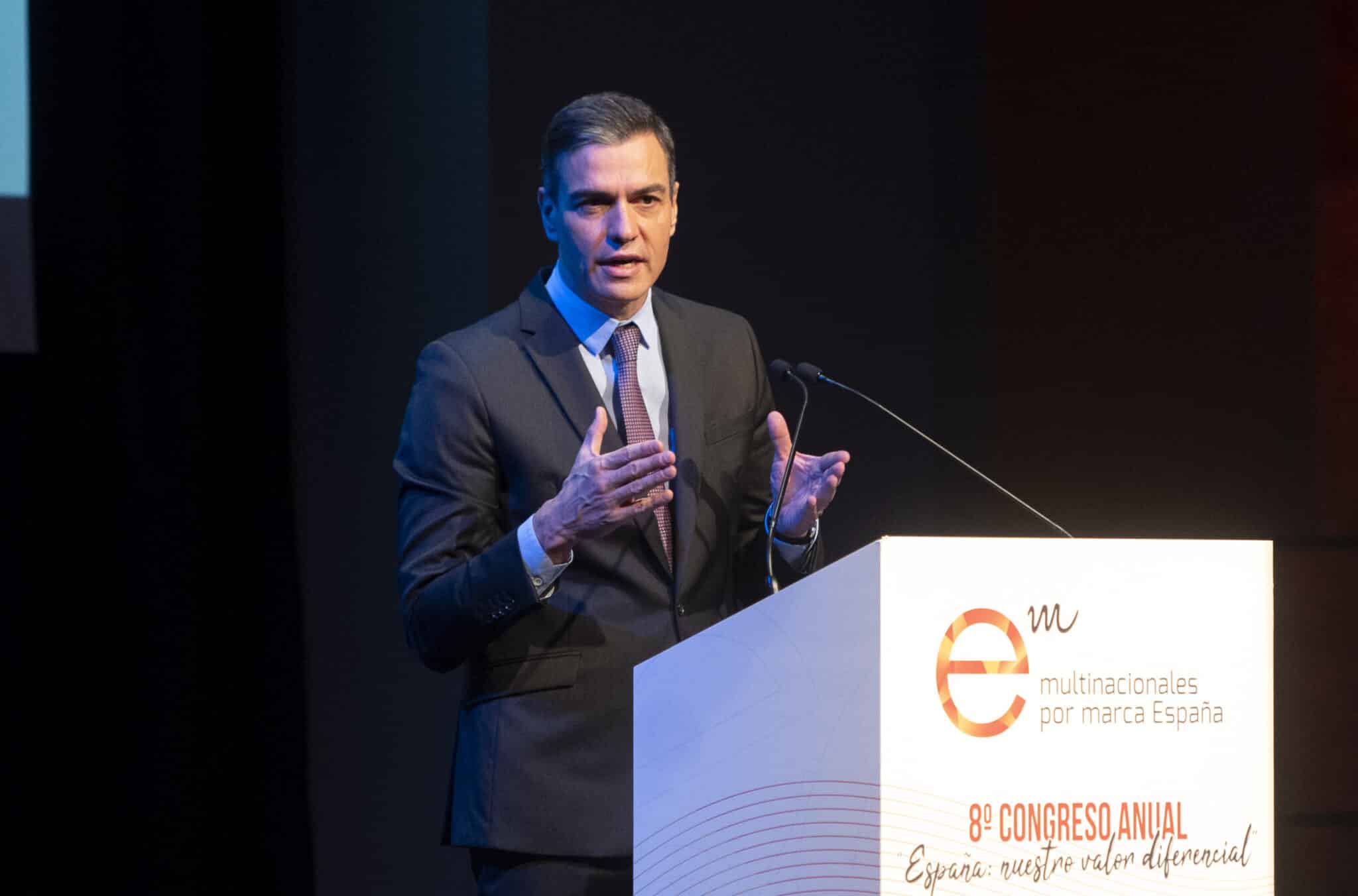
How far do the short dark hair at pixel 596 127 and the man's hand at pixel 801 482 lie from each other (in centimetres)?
49

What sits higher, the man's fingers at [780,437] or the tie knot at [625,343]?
the tie knot at [625,343]

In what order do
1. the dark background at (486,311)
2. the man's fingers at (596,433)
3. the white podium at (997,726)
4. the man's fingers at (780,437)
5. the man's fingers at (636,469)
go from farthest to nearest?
1. the dark background at (486,311)
2. the man's fingers at (780,437)
3. the man's fingers at (596,433)
4. the man's fingers at (636,469)
5. the white podium at (997,726)

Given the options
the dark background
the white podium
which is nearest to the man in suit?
the white podium

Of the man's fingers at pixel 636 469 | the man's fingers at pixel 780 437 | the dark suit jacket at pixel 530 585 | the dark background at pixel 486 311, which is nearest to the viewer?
the man's fingers at pixel 636 469

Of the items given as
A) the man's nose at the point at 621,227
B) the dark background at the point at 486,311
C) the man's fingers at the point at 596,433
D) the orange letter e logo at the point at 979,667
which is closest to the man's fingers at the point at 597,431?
the man's fingers at the point at 596,433

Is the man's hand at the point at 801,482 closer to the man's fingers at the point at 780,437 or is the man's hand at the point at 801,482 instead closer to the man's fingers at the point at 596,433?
the man's fingers at the point at 780,437

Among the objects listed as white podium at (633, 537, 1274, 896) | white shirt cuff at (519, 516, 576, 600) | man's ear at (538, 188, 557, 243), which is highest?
man's ear at (538, 188, 557, 243)

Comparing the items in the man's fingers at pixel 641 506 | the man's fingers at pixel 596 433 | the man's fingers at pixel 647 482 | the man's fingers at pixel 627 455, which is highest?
the man's fingers at pixel 596 433

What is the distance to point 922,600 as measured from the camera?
133 centimetres

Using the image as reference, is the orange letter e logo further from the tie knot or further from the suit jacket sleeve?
the tie knot

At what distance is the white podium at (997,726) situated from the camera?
1.32 m

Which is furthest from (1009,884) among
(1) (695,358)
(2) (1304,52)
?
(2) (1304,52)

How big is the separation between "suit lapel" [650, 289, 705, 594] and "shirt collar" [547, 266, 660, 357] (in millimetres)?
44

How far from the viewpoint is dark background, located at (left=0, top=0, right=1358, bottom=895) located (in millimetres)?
2455
